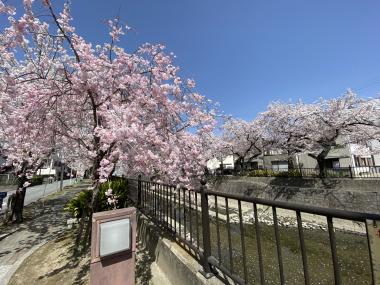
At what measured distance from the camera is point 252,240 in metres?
8.77

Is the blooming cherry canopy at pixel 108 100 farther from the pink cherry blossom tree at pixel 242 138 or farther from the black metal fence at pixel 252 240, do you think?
the pink cherry blossom tree at pixel 242 138

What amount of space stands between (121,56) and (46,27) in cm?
166

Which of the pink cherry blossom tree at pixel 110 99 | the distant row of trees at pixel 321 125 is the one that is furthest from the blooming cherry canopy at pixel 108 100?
the distant row of trees at pixel 321 125

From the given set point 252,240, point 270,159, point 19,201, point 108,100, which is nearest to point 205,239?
point 108,100

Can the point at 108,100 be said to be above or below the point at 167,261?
above

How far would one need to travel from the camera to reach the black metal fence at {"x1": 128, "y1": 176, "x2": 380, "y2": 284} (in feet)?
5.71

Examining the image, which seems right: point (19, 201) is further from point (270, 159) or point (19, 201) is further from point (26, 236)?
point (270, 159)

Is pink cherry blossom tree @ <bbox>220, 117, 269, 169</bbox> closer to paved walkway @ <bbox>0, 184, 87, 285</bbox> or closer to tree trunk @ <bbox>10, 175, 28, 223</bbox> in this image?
paved walkway @ <bbox>0, 184, 87, 285</bbox>

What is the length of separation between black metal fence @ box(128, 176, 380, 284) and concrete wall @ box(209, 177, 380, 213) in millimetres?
2496

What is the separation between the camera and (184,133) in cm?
558

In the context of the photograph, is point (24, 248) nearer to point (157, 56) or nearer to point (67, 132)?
point (67, 132)

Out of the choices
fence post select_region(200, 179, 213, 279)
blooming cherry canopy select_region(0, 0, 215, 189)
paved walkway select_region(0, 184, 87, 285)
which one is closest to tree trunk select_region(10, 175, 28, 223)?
paved walkway select_region(0, 184, 87, 285)

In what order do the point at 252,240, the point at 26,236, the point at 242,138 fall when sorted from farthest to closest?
the point at 242,138 < the point at 252,240 < the point at 26,236

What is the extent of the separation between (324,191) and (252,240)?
7885mm
